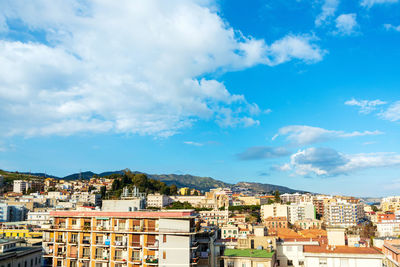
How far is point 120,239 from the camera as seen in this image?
34.8 metres

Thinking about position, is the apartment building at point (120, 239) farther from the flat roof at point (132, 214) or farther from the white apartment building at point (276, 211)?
the white apartment building at point (276, 211)

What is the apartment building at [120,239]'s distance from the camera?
33.0 meters

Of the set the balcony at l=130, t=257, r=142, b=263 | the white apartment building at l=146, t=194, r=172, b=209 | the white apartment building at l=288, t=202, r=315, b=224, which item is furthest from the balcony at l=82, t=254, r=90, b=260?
the white apartment building at l=146, t=194, r=172, b=209

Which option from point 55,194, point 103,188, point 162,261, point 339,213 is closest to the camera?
point 162,261

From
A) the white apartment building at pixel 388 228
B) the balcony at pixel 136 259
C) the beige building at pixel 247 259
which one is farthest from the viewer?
the white apartment building at pixel 388 228

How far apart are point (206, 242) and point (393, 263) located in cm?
1995

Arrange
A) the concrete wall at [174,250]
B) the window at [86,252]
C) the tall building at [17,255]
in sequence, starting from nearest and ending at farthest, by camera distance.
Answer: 1. the concrete wall at [174,250]
2. the tall building at [17,255]
3. the window at [86,252]

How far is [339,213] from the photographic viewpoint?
157125 mm

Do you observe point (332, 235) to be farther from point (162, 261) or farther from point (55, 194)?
point (55, 194)

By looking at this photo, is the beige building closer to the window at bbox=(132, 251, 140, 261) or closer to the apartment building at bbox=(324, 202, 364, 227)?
the window at bbox=(132, 251, 140, 261)

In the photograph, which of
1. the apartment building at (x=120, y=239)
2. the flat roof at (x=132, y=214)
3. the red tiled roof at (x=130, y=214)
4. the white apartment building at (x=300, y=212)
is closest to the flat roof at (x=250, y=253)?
the apartment building at (x=120, y=239)

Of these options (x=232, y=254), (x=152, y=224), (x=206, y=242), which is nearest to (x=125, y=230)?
(x=152, y=224)

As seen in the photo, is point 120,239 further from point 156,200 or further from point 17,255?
point 156,200

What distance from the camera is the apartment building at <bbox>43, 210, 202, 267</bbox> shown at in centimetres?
3303
